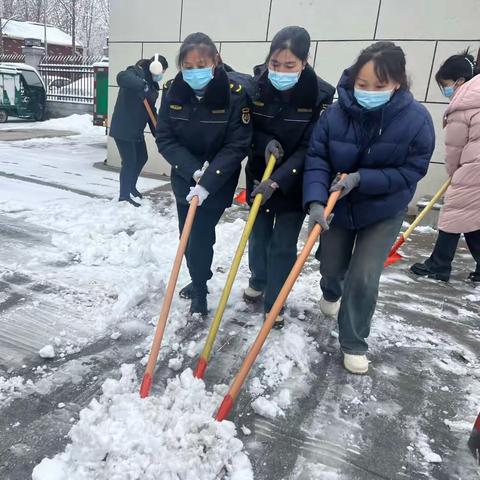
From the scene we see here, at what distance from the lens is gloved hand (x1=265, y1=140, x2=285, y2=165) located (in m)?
2.46

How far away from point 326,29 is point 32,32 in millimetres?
38349

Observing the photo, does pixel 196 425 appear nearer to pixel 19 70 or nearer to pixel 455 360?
pixel 455 360

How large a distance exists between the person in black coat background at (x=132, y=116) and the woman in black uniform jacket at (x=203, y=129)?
2818 mm

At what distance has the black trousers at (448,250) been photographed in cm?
386

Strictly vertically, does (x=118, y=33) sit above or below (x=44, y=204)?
above

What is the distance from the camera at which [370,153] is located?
2.22 metres

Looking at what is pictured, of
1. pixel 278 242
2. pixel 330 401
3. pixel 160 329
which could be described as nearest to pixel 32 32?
pixel 278 242

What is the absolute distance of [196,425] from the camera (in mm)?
1892

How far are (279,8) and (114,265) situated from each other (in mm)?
4567

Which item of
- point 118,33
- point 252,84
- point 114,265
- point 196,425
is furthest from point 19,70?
point 196,425

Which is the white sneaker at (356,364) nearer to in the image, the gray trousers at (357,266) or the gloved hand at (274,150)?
the gray trousers at (357,266)

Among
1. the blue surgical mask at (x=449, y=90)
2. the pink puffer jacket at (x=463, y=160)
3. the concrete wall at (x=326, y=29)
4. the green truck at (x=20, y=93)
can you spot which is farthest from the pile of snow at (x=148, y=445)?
the green truck at (x=20, y=93)

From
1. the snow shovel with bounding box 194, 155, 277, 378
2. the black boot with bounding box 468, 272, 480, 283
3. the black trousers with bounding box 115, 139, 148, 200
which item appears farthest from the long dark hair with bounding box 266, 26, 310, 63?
the black trousers with bounding box 115, 139, 148, 200

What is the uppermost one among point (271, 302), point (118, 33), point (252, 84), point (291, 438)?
point (118, 33)
